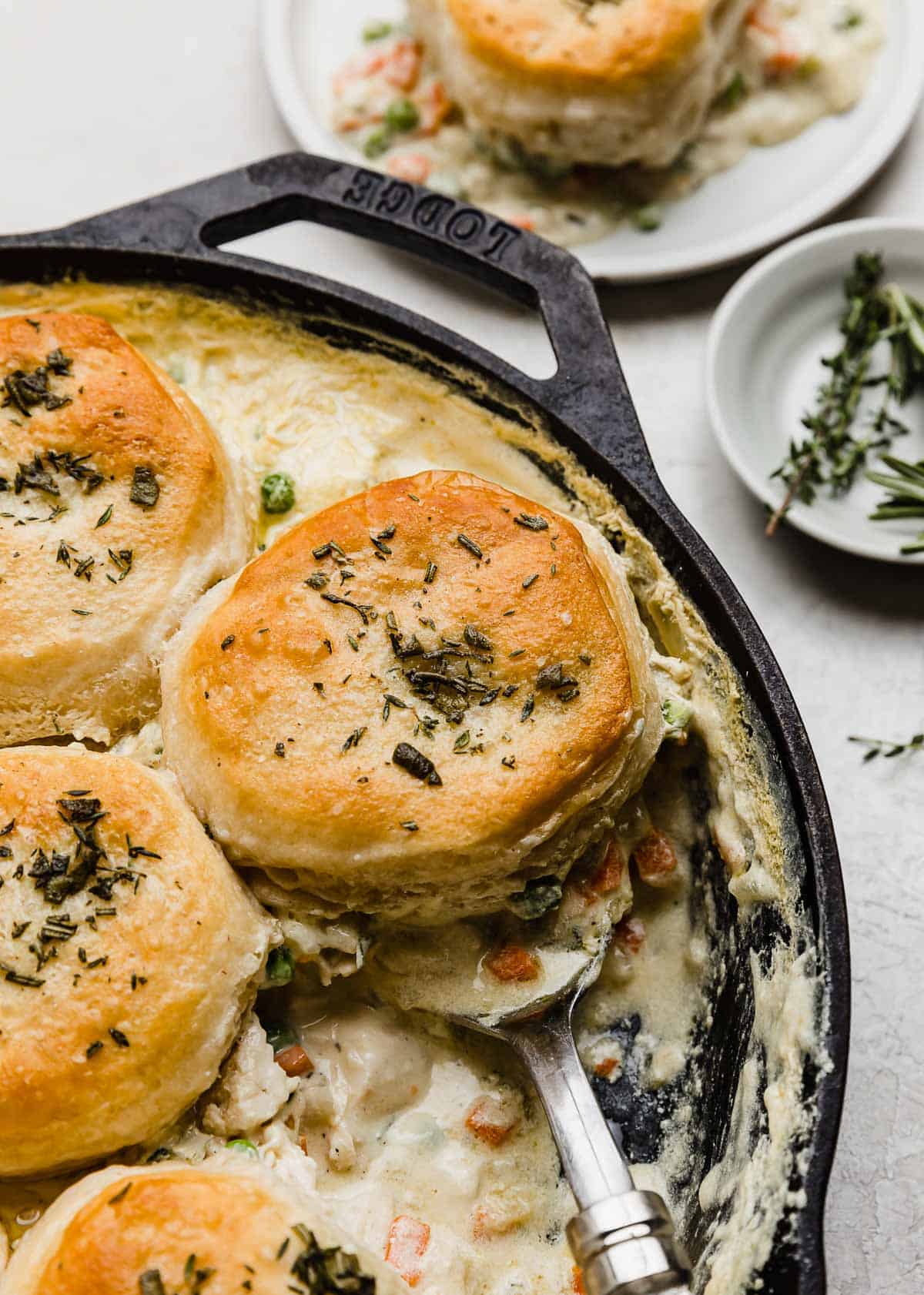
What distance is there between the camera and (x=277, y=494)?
2494 mm

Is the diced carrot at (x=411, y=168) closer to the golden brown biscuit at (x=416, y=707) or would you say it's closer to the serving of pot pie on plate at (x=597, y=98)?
the serving of pot pie on plate at (x=597, y=98)

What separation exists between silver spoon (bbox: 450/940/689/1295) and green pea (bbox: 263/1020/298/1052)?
0.93ft

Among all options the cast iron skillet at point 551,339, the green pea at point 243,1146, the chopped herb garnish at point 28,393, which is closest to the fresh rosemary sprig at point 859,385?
the cast iron skillet at point 551,339

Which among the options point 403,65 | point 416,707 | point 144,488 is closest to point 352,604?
point 416,707

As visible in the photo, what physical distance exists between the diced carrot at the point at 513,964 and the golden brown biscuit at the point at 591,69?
217cm

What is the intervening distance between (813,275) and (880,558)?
0.80m

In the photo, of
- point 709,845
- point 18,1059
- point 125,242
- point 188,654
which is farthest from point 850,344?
point 18,1059

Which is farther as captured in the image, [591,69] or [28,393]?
[591,69]

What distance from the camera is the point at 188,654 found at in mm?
2129

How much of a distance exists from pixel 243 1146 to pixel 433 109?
283 cm

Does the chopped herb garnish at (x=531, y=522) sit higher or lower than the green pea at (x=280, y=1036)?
higher

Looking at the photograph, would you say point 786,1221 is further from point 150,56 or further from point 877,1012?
point 150,56

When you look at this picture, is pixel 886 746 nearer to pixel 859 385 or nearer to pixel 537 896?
pixel 859 385

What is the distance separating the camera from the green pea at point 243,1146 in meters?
1.99
